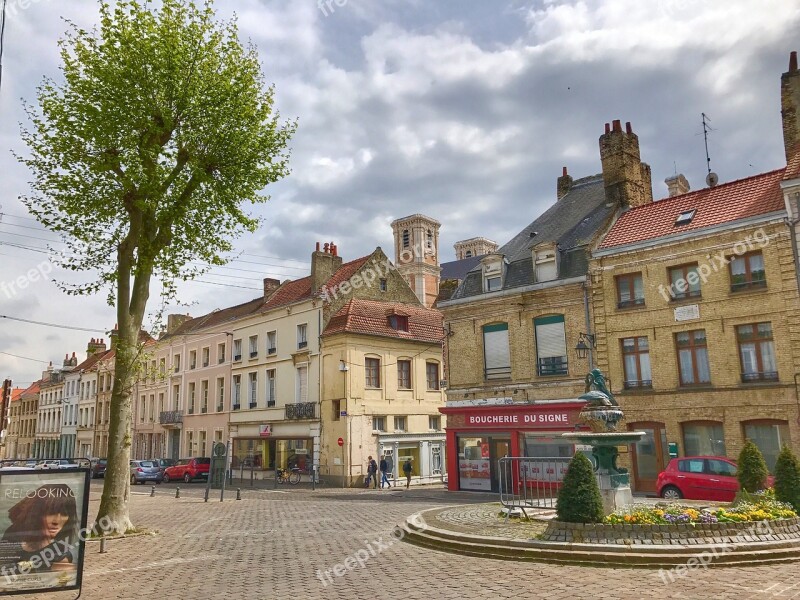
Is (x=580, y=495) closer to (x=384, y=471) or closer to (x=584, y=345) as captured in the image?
(x=584, y=345)

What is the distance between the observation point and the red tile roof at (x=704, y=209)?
71.3 feet

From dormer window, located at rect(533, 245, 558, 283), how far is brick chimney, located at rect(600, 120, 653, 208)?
3.74 m

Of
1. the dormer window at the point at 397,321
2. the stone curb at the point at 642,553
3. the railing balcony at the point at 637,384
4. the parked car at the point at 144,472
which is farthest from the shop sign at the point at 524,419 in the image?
the parked car at the point at 144,472

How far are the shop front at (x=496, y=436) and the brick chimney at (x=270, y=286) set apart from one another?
18721 mm

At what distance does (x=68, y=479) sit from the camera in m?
9.66

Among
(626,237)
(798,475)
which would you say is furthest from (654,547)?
(626,237)

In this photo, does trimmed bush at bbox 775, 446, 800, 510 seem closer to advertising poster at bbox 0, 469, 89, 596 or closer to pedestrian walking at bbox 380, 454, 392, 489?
advertising poster at bbox 0, 469, 89, 596

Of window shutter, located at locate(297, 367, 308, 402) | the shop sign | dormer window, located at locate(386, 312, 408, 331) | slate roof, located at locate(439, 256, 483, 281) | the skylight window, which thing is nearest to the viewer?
the skylight window

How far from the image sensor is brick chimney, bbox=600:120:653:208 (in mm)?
27016

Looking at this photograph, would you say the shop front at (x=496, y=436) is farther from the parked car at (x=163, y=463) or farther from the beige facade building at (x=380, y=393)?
the parked car at (x=163, y=463)

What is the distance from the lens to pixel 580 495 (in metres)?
11.3

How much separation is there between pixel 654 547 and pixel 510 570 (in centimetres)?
233

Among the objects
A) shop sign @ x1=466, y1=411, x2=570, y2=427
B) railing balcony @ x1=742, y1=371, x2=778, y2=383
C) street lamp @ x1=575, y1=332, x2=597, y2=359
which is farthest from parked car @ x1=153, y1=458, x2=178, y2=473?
railing balcony @ x1=742, y1=371, x2=778, y2=383

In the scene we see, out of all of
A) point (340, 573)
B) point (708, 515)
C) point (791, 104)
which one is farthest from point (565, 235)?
point (340, 573)
